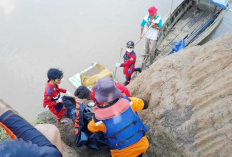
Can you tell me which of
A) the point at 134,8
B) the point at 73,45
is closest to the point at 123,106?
the point at 73,45

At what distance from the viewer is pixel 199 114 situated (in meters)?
2.29

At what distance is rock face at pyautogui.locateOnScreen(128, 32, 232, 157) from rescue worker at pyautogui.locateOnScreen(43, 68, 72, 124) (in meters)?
1.57

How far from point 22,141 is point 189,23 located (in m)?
8.09

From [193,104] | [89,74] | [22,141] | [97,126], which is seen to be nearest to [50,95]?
[97,126]

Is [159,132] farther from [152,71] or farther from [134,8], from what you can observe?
[134,8]

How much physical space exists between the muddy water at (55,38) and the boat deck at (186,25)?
1222mm

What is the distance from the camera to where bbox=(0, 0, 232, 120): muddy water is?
6078mm

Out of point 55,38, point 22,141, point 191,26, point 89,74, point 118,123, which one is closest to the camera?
point 22,141

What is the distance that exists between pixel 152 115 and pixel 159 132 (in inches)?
10.6

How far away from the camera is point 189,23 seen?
306 inches

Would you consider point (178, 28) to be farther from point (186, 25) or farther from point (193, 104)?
point (193, 104)

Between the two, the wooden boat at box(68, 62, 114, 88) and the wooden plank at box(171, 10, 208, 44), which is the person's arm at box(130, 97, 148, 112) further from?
the wooden plank at box(171, 10, 208, 44)

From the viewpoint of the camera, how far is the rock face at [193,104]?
83.4 inches

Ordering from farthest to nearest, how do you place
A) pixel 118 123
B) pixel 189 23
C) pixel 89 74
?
pixel 189 23 → pixel 89 74 → pixel 118 123
